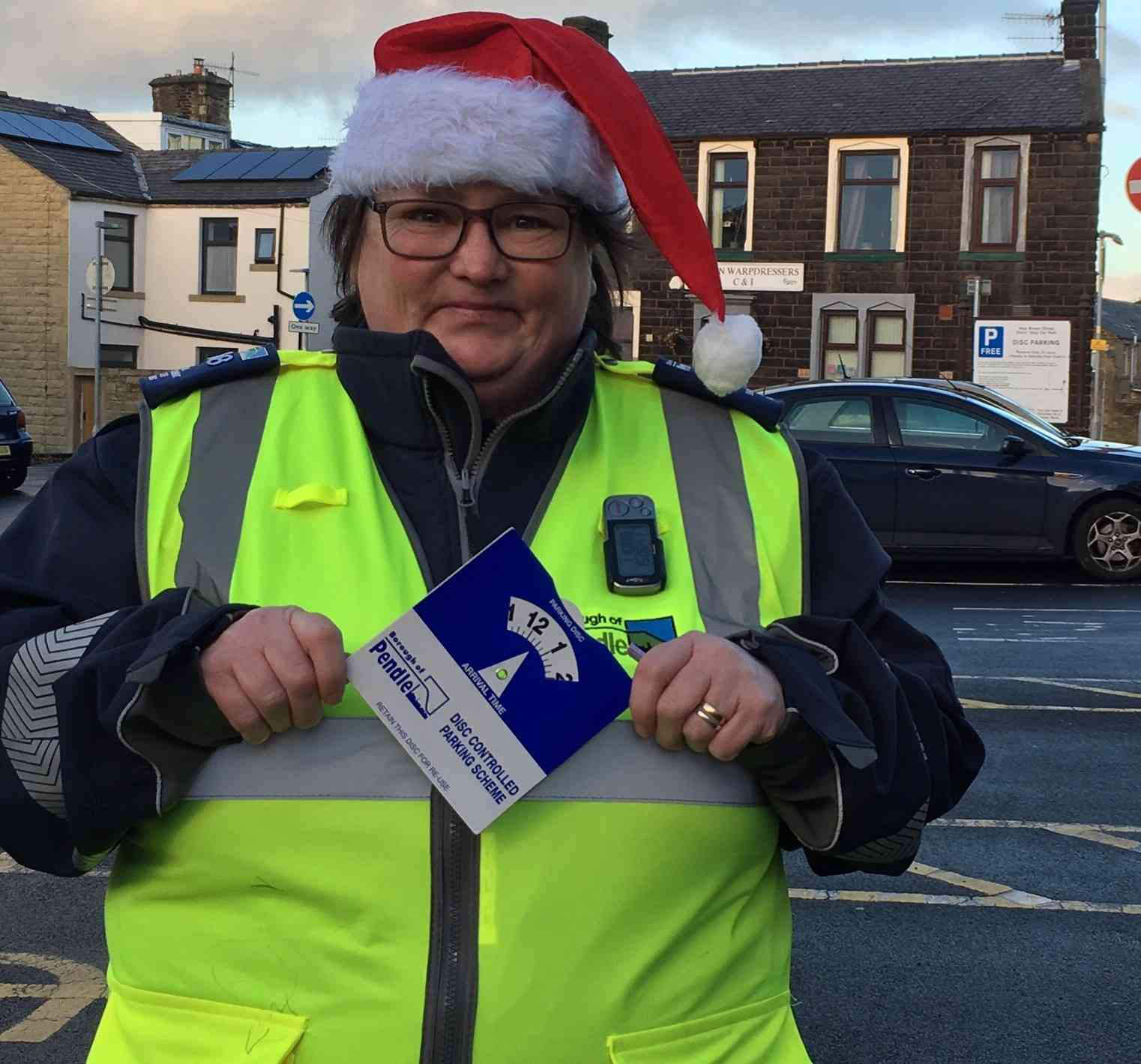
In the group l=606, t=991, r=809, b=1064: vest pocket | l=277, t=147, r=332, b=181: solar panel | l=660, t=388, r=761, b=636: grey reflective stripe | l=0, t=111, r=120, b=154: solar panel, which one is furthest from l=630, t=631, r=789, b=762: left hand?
l=0, t=111, r=120, b=154: solar panel

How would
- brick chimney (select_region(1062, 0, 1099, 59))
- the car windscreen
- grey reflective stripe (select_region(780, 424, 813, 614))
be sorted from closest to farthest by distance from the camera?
grey reflective stripe (select_region(780, 424, 813, 614))
the car windscreen
brick chimney (select_region(1062, 0, 1099, 59))

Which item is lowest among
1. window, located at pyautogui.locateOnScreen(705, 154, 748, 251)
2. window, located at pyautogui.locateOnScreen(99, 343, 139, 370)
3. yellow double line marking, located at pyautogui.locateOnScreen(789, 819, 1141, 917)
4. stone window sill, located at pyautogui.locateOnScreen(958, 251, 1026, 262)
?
yellow double line marking, located at pyautogui.locateOnScreen(789, 819, 1141, 917)

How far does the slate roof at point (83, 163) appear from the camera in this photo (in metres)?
36.6

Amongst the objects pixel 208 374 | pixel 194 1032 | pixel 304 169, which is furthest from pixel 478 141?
pixel 304 169

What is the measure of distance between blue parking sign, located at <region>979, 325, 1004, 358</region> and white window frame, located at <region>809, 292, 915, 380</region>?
1395mm

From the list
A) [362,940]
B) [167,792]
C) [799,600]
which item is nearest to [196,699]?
[167,792]

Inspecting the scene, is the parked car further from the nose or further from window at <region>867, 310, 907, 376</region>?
the nose

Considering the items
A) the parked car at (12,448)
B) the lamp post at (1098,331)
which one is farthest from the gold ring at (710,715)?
the lamp post at (1098,331)

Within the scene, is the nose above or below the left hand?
above

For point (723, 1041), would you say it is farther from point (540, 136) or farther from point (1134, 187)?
point (1134, 187)

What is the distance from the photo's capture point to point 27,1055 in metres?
3.87

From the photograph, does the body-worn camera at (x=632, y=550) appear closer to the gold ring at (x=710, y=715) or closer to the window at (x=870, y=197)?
the gold ring at (x=710, y=715)

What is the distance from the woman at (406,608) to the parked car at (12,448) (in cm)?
1993

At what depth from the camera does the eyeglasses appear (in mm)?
2059
